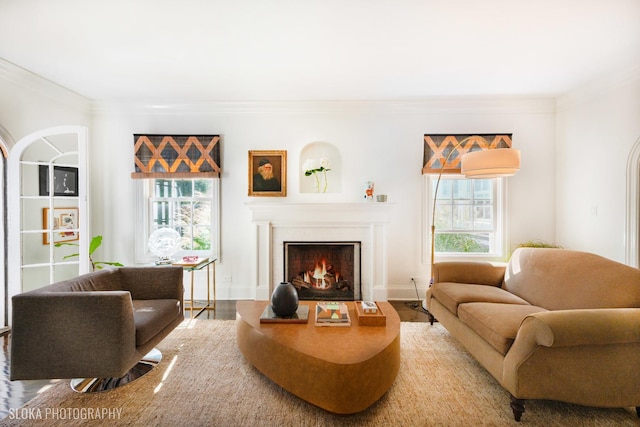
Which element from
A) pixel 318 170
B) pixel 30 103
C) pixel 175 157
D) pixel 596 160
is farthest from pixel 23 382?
pixel 596 160

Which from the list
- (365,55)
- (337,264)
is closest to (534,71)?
(365,55)

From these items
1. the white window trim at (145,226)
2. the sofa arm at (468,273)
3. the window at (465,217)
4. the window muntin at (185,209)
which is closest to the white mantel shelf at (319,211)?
the white window trim at (145,226)

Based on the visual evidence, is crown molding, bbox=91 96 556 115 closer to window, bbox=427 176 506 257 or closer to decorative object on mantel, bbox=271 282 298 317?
window, bbox=427 176 506 257

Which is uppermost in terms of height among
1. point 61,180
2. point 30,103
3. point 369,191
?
point 30,103

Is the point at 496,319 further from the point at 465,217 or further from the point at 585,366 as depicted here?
the point at 465,217

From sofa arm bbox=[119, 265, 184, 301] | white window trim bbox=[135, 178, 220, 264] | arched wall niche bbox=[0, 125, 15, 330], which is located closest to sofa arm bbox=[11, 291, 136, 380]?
sofa arm bbox=[119, 265, 184, 301]

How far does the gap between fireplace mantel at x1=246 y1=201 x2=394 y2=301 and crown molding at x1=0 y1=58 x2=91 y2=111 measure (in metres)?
2.49

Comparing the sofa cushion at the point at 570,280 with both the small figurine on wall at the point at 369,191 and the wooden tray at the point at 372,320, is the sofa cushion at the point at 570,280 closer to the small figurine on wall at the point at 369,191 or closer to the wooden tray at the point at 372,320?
the wooden tray at the point at 372,320

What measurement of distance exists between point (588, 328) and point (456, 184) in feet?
8.97

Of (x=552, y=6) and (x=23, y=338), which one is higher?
(x=552, y=6)

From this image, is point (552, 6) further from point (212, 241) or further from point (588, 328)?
point (212, 241)

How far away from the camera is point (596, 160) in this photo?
3447mm

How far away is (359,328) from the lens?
217 cm

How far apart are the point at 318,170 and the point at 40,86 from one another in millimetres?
3192
